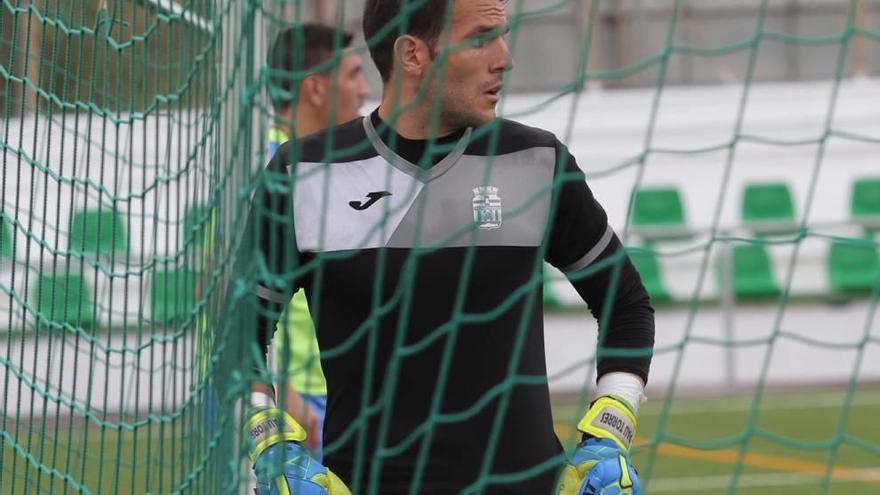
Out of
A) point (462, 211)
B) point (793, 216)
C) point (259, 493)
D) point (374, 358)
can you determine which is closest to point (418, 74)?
point (462, 211)

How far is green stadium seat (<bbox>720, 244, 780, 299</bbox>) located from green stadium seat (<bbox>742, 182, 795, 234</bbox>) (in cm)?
44

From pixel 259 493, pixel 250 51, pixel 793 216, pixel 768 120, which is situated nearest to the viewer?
pixel 250 51

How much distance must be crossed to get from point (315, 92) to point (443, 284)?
2069mm

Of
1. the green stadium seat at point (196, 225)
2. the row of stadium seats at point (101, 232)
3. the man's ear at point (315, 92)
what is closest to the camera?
the green stadium seat at point (196, 225)

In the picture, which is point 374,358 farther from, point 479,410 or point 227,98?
point 227,98

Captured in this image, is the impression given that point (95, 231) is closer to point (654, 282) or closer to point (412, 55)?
point (412, 55)

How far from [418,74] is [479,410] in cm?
72

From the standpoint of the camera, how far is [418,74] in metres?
3.12

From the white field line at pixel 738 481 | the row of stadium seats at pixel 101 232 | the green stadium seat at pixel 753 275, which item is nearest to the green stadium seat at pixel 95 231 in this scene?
the row of stadium seats at pixel 101 232

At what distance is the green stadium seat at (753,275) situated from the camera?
12820mm

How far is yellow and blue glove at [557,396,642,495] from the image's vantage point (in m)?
2.89

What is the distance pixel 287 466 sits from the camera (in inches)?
112

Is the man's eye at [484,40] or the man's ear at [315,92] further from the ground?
the man's eye at [484,40]

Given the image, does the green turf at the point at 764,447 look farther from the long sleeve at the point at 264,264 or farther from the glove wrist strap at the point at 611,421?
the long sleeve at the point at 264,264
